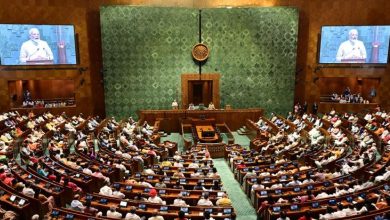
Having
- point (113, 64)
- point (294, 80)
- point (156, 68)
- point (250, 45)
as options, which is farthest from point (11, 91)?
point (294, 80)

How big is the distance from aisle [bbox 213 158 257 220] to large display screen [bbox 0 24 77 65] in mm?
14779

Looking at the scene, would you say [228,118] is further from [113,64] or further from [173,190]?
[173,190]

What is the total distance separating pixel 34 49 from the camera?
23.3 meters

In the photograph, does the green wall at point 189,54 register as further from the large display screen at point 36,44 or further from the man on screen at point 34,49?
the man on screen at point 34,49

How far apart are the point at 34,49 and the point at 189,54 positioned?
434 inches

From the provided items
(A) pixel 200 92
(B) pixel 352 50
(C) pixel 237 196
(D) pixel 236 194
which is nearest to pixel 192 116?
(A) pixel 200 92

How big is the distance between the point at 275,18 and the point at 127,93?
490 inches

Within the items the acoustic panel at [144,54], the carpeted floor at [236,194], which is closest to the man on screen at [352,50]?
the acoustic panel at [144,54]

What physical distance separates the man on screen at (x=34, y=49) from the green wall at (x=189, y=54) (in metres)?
4.00

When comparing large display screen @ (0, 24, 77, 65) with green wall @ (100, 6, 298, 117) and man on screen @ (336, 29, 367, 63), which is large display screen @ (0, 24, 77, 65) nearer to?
green wall @ (100, 6, 298, 117)

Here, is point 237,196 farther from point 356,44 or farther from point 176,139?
point 356,44

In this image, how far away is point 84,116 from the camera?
25.4m

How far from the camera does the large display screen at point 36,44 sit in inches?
899

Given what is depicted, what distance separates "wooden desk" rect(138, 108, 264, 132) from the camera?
2311 cm
